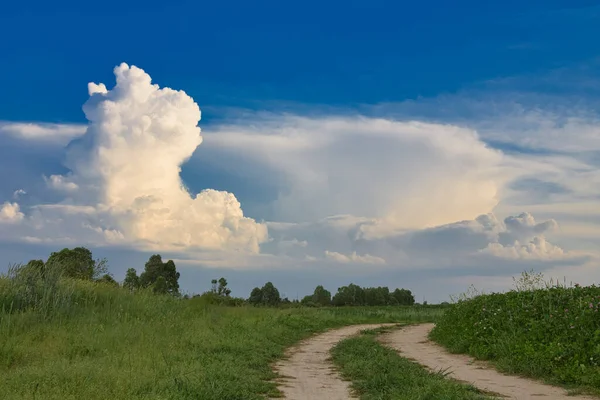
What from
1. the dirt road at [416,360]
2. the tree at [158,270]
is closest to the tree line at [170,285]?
the tree at [158,270]

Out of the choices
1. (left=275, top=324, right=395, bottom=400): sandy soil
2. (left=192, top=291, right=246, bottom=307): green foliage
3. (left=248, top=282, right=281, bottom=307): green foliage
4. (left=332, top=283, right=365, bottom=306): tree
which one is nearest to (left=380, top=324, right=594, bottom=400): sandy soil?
(left=275, top=324, right=395, bottom=400): sandy soil

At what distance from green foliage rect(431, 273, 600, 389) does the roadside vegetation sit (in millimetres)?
6135

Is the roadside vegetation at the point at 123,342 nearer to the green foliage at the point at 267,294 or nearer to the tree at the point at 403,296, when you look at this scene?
the green foliage at the point at 267,294

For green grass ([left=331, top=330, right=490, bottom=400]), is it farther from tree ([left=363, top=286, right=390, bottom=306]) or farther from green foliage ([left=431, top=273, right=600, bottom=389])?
tree ([left=363, top=286, right=390, bottom=306])

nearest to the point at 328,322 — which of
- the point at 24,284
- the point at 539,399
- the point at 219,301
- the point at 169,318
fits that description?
the point at 219,301

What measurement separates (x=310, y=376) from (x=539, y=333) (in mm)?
6306

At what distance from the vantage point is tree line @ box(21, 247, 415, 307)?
2620cm

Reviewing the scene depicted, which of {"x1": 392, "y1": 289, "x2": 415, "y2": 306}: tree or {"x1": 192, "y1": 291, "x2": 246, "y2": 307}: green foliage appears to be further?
{"x1": 392, "y1": 289, "x2": 415, "y2": 306}: tree

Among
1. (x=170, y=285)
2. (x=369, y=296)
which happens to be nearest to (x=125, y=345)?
(x=170, y=285)

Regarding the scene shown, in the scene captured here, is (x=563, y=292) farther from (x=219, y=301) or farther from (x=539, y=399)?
(x=219, y=301)

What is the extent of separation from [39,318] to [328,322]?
704 inches

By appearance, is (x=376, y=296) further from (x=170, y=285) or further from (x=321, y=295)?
(x=170, y=285)

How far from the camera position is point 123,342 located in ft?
52.9

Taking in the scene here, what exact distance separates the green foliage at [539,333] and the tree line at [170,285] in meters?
15.1
